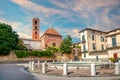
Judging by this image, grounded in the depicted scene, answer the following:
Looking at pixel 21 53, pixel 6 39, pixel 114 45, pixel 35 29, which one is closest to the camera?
pixel 114 45

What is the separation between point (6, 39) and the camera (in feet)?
157

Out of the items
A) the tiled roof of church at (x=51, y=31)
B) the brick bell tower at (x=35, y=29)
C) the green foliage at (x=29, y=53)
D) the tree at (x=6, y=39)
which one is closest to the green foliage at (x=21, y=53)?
the green foliage at (x=29, y=53)

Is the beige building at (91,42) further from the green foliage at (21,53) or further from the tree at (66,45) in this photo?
the green foliage at (21,53)

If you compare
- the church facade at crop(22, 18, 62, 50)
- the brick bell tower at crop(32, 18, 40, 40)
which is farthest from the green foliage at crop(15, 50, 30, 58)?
the brick bell tower at crop(32, 18, 40, 40)

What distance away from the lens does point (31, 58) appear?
175 ft

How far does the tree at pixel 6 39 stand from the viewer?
46.8 m

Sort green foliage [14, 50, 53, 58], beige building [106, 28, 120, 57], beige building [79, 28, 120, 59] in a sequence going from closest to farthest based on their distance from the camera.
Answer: beige building [106, 28, 120, 57]
green foliage [14, 50, 53, 58]
beige building [79, 28, 120, 59]

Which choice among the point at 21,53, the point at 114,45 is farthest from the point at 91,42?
the point at 21,53

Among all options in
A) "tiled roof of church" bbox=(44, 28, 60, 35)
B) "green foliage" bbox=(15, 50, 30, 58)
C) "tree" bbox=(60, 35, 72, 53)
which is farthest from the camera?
"tiled roof of church" bbox=(44, 28, 60, 35)

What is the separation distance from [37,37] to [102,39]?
36.4 meters

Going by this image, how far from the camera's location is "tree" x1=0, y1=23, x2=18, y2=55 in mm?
46812

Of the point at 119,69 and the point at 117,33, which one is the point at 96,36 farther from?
the point at 119,69

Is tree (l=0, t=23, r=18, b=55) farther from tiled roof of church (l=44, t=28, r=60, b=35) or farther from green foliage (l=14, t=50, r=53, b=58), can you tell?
tiled roof of church (l=44, t=28, r=60, b=35)

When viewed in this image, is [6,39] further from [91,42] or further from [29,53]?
[91,42]
